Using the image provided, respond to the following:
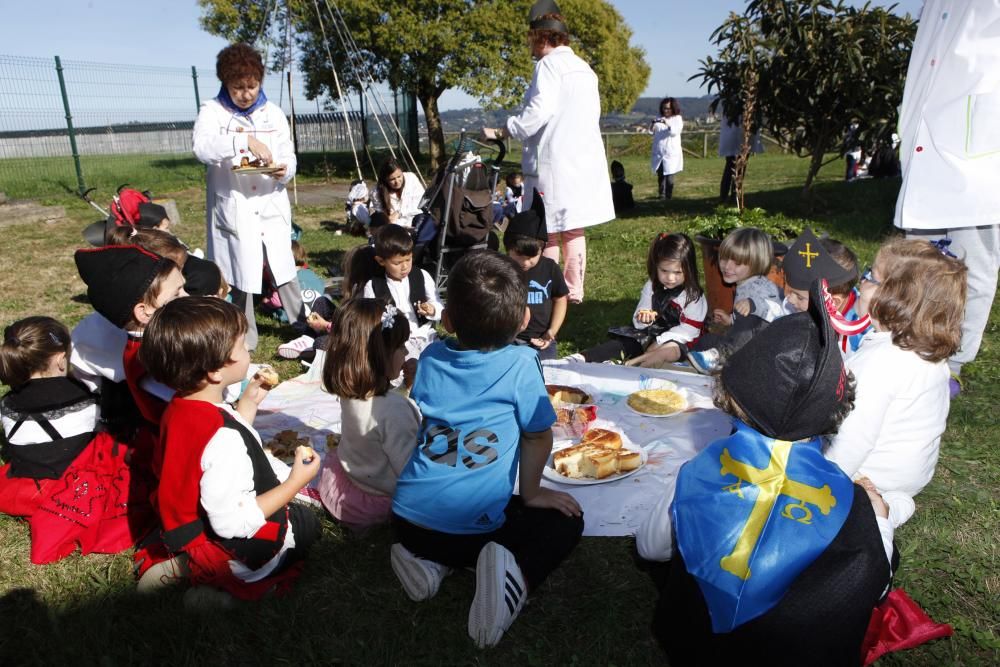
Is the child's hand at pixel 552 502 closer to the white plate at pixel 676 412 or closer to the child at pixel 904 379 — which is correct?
the child at pixel 904 379

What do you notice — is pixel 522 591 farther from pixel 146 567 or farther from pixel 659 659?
pixel 146 567

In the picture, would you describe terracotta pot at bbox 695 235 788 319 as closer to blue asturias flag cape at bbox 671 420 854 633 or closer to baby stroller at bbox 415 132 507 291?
baby stroller at bbox 415 132 507 291

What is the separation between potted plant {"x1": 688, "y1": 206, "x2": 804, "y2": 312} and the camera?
4832mm

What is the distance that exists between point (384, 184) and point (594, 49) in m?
23.1

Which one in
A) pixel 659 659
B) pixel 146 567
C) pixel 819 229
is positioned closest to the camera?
pixel 659 659

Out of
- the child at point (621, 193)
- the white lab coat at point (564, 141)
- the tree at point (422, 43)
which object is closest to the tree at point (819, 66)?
the child at point (621, 193)

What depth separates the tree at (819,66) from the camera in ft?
29.5

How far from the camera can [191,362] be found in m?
2.32

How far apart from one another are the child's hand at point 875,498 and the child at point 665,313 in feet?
6.74

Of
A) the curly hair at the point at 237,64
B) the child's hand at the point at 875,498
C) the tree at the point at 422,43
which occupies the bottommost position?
the child's hand at the point at 875,498

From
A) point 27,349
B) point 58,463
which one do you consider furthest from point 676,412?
point 27,349

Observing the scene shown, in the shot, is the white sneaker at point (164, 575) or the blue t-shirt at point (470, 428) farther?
the white sneaker at point (164, 575)

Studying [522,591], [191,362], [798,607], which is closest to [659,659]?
[522,591]

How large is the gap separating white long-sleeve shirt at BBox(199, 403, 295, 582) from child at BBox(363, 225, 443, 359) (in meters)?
2.18
